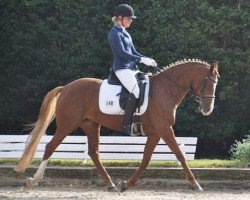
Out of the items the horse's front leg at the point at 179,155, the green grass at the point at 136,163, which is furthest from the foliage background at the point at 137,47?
the horse's front leg at the point at 179,155

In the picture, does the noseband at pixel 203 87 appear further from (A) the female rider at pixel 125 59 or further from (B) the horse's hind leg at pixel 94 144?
(B) the horse's hind leg at pixel 94 144

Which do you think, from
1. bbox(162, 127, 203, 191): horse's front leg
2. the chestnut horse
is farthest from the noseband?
bbox(162, 127, 203, 191): horse's front leg

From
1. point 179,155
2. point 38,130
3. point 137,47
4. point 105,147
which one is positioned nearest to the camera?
point 179,155

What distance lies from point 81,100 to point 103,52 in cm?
757

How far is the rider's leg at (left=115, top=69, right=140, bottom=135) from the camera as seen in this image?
8430 millimetres

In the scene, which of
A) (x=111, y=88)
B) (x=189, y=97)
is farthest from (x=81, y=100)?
(x=189, y=97)

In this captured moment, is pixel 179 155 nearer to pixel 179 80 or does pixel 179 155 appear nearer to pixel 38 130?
pixel 179 80

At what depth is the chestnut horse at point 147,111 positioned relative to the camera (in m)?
8.46

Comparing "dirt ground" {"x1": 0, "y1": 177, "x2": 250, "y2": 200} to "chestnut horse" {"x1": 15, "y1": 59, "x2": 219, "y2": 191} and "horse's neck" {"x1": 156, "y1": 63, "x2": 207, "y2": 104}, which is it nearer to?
"chestnut horse" {"x1": 15, "y1": 59, "x2": 219, "y2": 191}

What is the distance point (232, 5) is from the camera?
16.3 metres

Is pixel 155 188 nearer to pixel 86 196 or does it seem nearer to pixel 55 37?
pixel 86 196

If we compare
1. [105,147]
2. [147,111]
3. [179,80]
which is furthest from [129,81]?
[105,147]

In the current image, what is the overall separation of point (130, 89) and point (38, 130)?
166cm

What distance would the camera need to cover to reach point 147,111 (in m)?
8.56
